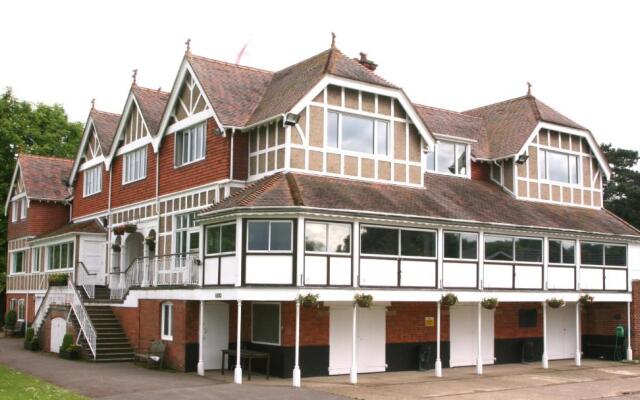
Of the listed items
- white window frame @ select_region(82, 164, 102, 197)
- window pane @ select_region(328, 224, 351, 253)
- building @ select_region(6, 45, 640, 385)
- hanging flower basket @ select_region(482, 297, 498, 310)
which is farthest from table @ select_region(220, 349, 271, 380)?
white window frame @ select_region(82, 164, 102, 197)

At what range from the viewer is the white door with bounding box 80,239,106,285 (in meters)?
33.2

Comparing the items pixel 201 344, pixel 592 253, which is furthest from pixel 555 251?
pixel 201 344

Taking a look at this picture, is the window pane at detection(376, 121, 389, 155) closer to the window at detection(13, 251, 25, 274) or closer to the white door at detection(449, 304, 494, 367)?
the white door at detection(449, 304, 494, 367)

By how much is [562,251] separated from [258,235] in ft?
39.1

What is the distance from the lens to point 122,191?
3259cm

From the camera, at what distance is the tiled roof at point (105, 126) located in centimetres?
3494

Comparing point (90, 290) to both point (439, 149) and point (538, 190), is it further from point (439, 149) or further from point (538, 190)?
point (538, 190)

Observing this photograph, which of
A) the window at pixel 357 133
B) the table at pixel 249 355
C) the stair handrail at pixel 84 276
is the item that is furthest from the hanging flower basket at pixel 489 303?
the stair handrail at pixel 84 276

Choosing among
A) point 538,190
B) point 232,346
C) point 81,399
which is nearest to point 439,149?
point 538,190

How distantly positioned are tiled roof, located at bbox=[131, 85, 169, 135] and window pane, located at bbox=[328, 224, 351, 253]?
35.1ft

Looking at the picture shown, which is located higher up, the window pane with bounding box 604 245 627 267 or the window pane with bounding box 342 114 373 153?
the window pane with bounding box 342 114 373 153

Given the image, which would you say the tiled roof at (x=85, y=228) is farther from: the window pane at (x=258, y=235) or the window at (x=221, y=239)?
the window pane at (x=258, y=235)

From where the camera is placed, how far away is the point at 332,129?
81.3 feet

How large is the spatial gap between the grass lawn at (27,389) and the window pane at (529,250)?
594 inches
